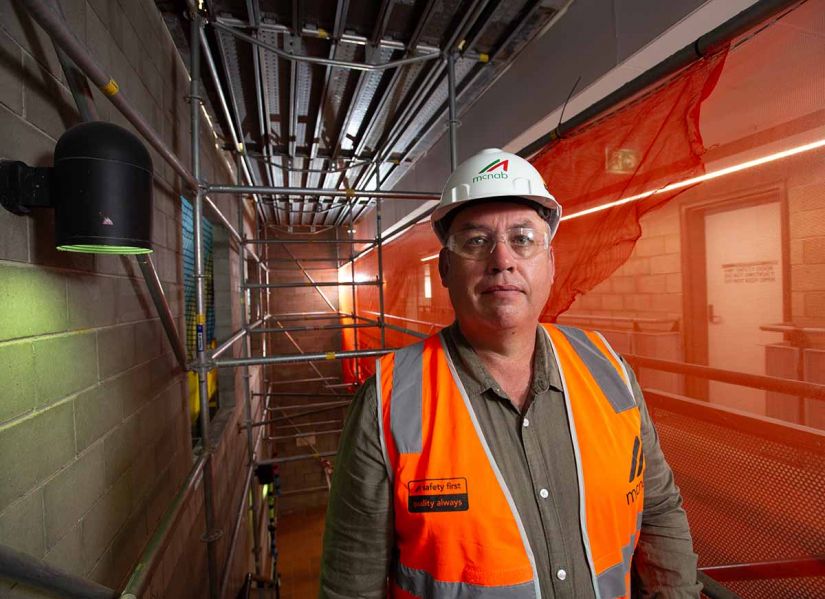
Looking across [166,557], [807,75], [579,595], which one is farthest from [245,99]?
[579,595]

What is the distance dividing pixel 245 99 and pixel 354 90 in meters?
1.11

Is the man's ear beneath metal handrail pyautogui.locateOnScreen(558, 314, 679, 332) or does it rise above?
above

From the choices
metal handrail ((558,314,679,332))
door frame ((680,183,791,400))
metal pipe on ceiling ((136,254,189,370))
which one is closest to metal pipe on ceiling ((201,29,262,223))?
metal pipe on ceiling ((136,254,189,370))

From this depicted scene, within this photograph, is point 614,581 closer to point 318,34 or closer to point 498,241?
point 498,241

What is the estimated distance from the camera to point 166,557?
229 centimetres

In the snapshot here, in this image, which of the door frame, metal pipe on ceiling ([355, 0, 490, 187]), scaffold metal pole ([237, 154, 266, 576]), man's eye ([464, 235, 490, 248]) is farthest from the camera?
scaffold metal pole ([237, 154, 266, 576])

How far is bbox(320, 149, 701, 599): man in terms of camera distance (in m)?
1.06

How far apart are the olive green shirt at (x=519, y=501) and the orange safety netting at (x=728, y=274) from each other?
383mm

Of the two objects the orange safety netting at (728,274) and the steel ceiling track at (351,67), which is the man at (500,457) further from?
the steel ceiling track at (351,67)

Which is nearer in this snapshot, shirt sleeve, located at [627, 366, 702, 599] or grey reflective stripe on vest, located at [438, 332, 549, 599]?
grey reflective stripe on vest, located at [438, 332, 549, 599]

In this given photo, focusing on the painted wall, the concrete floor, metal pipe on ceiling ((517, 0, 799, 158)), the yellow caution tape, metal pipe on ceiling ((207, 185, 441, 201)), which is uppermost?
the painted wall

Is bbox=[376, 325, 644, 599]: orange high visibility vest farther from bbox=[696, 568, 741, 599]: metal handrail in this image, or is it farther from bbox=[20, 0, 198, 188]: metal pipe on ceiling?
bbox=[20, 0, 198, 188]: metal pipe on ceiling

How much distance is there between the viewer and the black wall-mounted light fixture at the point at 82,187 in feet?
3.81

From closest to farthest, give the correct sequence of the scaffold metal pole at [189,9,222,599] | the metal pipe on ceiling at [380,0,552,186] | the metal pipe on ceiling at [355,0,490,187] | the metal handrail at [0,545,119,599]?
the metal handrail at [0,545,119,599], the scaffold metal pole at [189,9,222,599], the metal pipe on ceiling at [355,0,490,187], the metal pipe on ceiling at [380,0,552,186]
